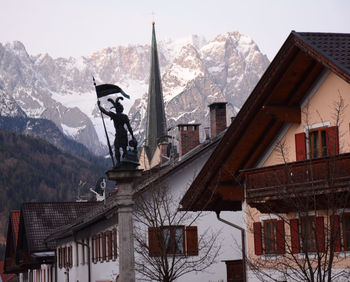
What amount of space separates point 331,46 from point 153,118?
126 metres

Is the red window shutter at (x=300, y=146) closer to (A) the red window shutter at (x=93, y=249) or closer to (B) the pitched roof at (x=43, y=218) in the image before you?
(A) the red window shutter at (x=93, y=249)

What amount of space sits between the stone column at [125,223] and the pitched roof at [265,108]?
1.89 m

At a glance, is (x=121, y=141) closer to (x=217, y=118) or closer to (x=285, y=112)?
(x=285, y=112)

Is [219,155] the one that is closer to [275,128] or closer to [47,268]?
[275,128]

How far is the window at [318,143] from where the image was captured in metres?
23.8

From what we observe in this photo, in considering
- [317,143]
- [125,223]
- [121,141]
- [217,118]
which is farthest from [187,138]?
[317,143]

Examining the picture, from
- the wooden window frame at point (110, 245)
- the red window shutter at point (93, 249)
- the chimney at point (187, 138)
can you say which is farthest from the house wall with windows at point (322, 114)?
the red window shutter at point (93, 249)

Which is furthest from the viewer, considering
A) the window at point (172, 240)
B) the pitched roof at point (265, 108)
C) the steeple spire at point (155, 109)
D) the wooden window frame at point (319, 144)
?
the steeple spire at point (155, 109)

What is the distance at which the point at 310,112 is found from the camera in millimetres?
24469

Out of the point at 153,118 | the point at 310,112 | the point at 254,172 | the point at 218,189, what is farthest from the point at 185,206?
the point at 153,118

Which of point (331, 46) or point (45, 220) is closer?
point (331, 46)

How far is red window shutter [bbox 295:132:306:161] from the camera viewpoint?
964 inches

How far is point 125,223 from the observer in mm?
27516

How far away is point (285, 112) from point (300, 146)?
1.08 meters
